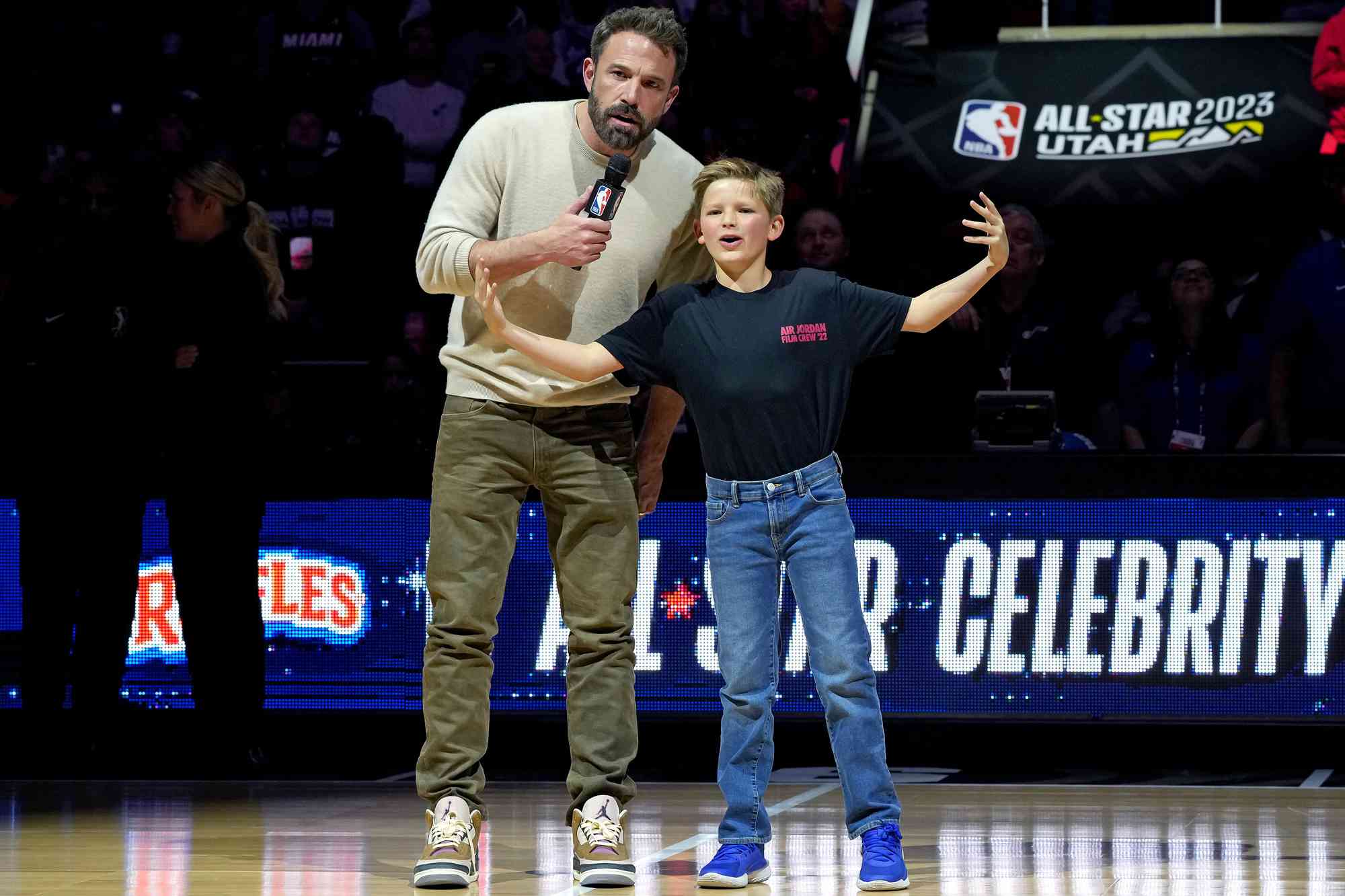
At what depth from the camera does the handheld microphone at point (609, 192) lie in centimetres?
406

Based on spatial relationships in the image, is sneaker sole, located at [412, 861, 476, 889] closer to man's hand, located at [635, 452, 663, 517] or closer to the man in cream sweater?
the man in cream sweater

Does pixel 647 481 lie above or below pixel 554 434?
below

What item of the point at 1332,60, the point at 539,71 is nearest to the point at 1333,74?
the point at 1332,60

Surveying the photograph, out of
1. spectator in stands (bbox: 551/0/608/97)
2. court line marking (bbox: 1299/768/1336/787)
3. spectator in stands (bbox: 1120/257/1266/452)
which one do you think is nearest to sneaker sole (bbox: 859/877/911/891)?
court line marking (bbox: 1299/768/1336/787)

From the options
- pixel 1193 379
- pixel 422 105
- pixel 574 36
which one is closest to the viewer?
pixel 1193 379

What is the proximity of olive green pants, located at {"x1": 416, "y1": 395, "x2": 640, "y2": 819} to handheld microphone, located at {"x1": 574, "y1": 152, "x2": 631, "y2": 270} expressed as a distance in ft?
1.58

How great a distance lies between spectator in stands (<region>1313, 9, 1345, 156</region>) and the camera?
968 centimetres

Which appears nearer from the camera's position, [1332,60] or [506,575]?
[506,575]

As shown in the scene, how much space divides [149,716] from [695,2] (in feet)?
19.4

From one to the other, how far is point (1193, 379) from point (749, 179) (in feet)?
14.9

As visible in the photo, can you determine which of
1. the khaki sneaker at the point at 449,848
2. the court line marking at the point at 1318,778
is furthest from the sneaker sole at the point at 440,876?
the court line marking at the point at 1318,778

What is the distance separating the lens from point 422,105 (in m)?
11.2

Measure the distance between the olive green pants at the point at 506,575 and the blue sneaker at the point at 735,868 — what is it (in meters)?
0.27

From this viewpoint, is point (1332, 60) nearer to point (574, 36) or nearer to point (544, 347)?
point (574, 36)
